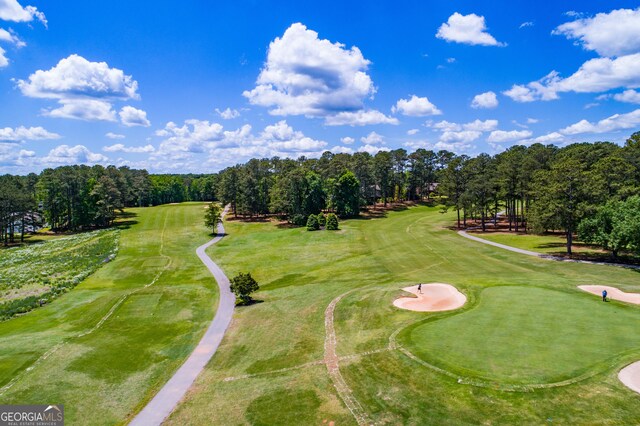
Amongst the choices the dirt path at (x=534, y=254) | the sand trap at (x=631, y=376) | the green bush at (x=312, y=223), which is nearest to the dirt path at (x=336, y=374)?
the sand trap at (x=631, y=376)

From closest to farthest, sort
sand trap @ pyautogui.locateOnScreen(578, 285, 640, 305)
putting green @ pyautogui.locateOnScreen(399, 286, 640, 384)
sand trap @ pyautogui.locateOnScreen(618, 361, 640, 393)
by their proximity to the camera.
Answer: sand trap @ pyautogui.locateOnScreen(618, 361, 640, 393) → putting green @ pyautogui.locateOnScreen(399, 286, 640, 384) → sand trap @ pyautogui.locateOnScreen(578, 285, 640, 305)

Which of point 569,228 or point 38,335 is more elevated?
point 569,228

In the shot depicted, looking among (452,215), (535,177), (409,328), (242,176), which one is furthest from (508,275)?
(242,176)

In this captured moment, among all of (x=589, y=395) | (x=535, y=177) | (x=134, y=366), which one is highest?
(x=535, y=177)

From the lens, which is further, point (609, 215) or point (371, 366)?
point (609, 215)

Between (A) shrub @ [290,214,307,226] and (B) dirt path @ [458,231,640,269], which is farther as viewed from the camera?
(A) shrub @ [290,214,307,226]

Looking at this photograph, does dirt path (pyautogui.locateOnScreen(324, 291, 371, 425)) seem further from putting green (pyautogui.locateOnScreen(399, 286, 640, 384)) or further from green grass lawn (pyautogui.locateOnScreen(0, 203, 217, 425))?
green grass lawn (pyautogui.locateOnScreen(0, 203, 217, 425))

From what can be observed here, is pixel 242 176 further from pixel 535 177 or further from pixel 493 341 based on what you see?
pixel 493 341

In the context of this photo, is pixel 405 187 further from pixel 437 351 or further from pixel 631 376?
pixel 631 376

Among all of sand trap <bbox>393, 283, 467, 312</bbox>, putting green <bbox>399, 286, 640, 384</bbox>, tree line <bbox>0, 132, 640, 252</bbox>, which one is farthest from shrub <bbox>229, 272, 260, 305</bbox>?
tree line <bbox>0, 132, 640, 252</bbox>
